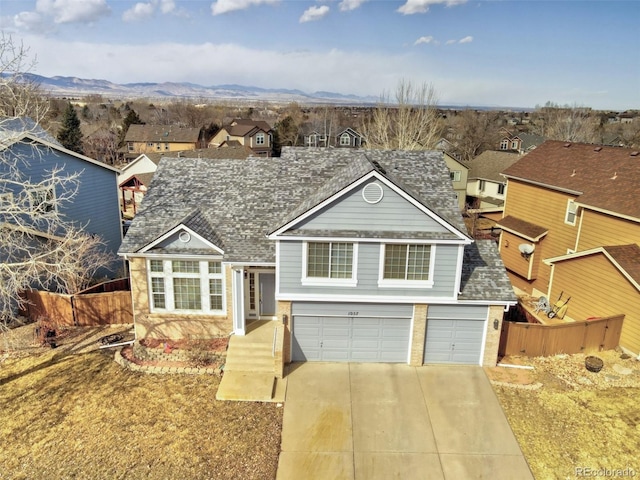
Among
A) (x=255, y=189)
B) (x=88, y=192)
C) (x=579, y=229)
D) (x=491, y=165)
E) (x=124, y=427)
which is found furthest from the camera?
(x=491, y=165)

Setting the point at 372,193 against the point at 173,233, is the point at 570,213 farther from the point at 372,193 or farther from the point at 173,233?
the point at 173,233

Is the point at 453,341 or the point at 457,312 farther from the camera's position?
the point at 453,341

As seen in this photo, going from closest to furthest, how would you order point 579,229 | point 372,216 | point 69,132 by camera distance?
point 372,216 → point 579,229 → point 69,132

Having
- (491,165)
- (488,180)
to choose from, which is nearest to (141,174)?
(488,180)

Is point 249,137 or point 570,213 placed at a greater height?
point 249,137

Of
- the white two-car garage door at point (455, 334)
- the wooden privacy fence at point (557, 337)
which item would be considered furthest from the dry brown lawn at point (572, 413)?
the white two-car garage door at point (455, 334)

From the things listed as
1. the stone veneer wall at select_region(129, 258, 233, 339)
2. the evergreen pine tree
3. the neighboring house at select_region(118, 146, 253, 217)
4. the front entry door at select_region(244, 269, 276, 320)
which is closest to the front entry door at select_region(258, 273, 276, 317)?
the front entry door at select_region(244, 269, 276, 320)

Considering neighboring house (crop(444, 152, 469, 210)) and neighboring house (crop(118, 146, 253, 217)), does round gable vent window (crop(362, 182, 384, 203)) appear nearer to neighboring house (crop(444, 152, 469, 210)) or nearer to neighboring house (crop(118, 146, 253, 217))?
neighboring house (crop(118, 146, 253, 217))

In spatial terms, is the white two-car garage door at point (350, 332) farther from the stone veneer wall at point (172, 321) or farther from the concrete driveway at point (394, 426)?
the stone veneer wall at point (172, 321)
